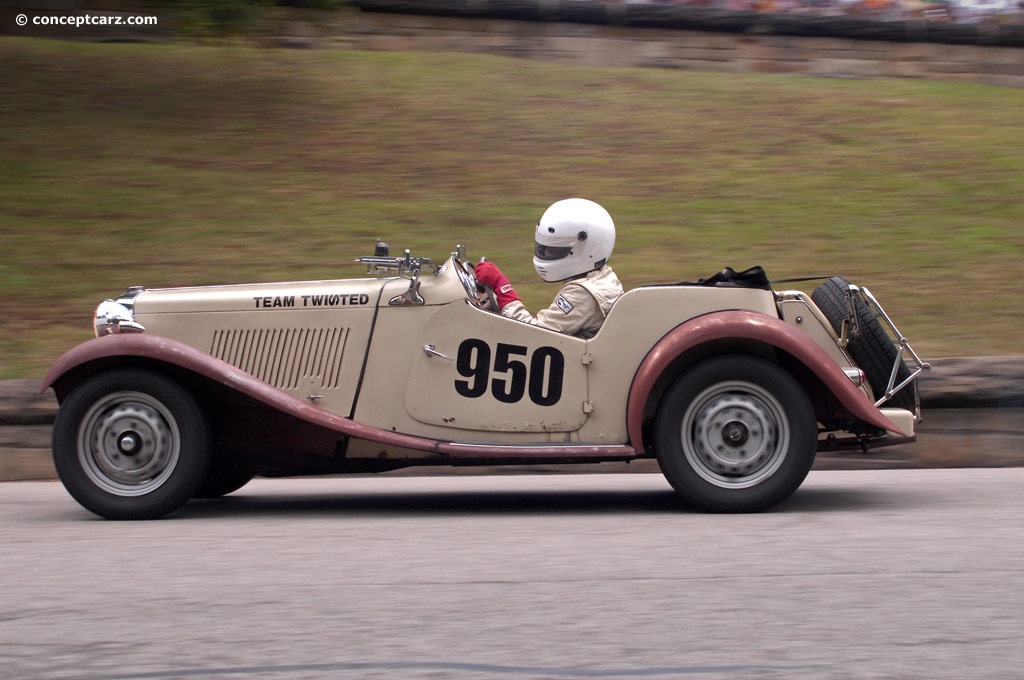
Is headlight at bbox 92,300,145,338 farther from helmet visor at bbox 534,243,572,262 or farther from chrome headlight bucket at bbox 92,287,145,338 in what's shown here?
helmet visor at bbox 534,243,572,262

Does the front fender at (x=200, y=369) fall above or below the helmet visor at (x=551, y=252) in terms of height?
below

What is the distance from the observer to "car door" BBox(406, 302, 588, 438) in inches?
227

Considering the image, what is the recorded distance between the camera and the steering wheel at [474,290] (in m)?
5.95

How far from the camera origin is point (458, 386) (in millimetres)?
5801

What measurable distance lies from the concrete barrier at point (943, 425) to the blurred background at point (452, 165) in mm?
607

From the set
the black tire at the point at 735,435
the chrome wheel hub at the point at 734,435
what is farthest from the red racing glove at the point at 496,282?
the chrome wheel hub at the point at 734,435

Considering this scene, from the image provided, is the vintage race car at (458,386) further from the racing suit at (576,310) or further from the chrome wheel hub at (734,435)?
the racing suit at (576,310)

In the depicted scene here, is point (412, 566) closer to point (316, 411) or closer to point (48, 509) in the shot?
point (316, 411)

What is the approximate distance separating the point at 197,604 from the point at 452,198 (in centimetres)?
808

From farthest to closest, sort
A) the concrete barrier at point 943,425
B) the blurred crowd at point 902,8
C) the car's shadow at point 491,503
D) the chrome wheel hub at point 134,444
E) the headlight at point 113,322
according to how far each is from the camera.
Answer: the blurred crowd at point 902,8 → the concrete barrier at point 943,425 → the car's shadow at point 491,503 → the headlight at point 113,322 → the chrome wheel hub at point 134,444

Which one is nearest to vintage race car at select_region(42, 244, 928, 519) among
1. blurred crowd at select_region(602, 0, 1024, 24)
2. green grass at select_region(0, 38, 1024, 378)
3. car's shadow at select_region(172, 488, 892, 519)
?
car's shadow at select_region(172, 488, 892, 519)

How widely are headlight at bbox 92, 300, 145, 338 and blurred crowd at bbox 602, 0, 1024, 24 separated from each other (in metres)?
13.1

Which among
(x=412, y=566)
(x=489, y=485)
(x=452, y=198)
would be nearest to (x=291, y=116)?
(x=452, y=198)

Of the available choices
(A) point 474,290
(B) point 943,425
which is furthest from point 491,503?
(B) point 943,425
